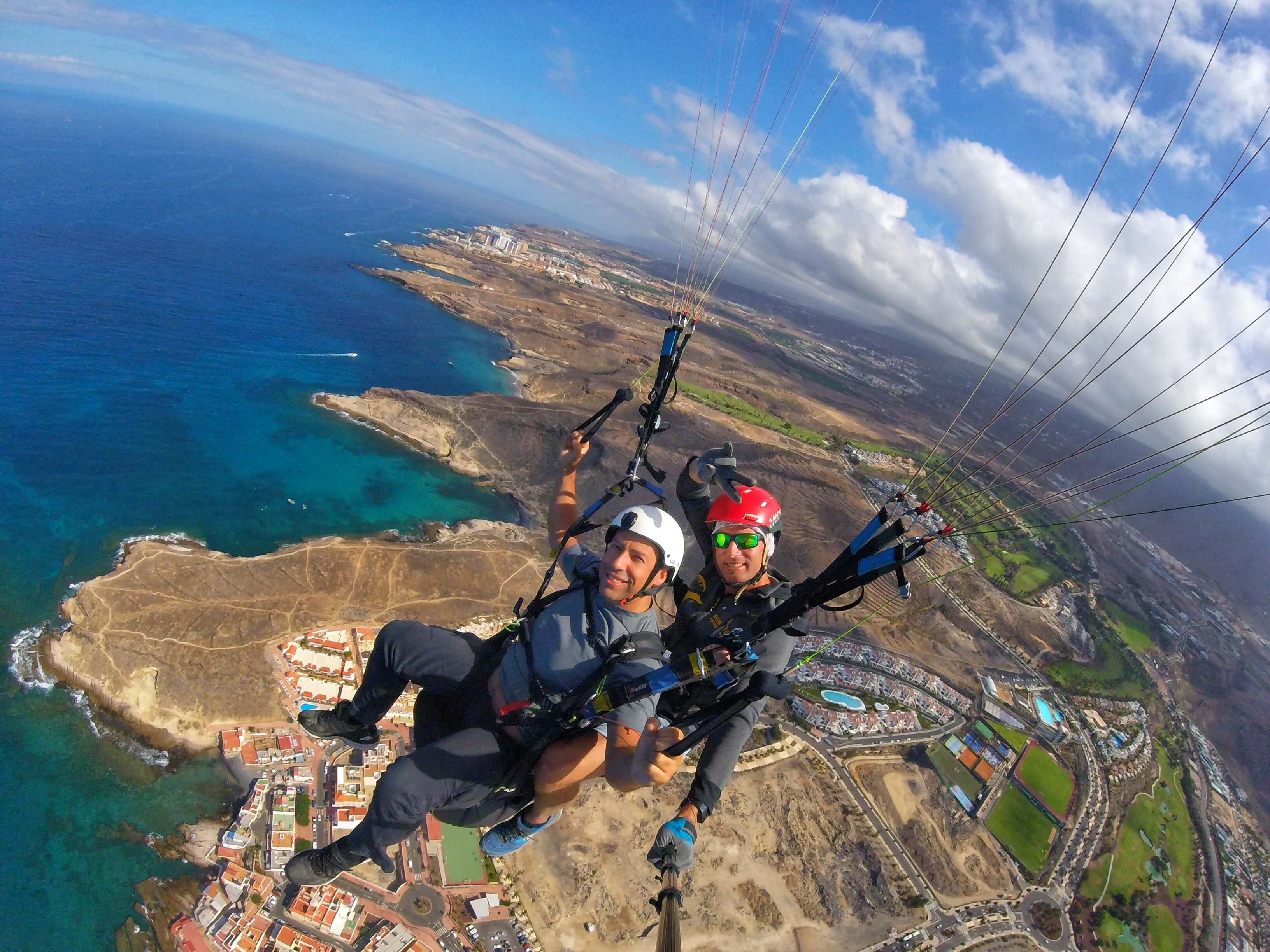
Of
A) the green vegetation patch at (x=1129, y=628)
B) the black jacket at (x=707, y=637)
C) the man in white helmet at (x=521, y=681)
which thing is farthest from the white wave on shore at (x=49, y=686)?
the green vegetation patch at (x=1129, y=628)

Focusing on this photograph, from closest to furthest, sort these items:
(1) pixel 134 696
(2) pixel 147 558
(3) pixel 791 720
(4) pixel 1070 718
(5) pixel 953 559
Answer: (1) pixel 134 696 < (2) pixel 147 558 < (3) pixel 791 720 < (4) pixel 1070 718 < (5) pixel 953 559

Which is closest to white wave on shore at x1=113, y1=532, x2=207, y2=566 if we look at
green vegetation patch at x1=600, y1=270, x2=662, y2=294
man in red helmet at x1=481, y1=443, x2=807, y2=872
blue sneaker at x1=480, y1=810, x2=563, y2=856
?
blue sneaker at x1=480, y1=810, x2=563, y2=856

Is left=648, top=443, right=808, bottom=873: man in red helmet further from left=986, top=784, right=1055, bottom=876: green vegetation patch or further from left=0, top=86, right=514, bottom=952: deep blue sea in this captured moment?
left=986, top=784, right=1055, bottom=876: green vegetation patch

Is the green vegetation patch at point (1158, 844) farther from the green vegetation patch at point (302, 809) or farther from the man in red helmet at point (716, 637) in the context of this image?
the green vegetation patch at point (302, 809)

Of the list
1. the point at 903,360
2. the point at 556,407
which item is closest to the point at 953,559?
the point at 556,407

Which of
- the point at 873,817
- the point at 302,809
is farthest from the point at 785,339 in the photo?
the point at 302,809

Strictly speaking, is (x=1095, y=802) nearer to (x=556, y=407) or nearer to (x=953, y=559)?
(x=953, y=559)

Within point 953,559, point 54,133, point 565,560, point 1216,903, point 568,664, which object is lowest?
point 54,133
